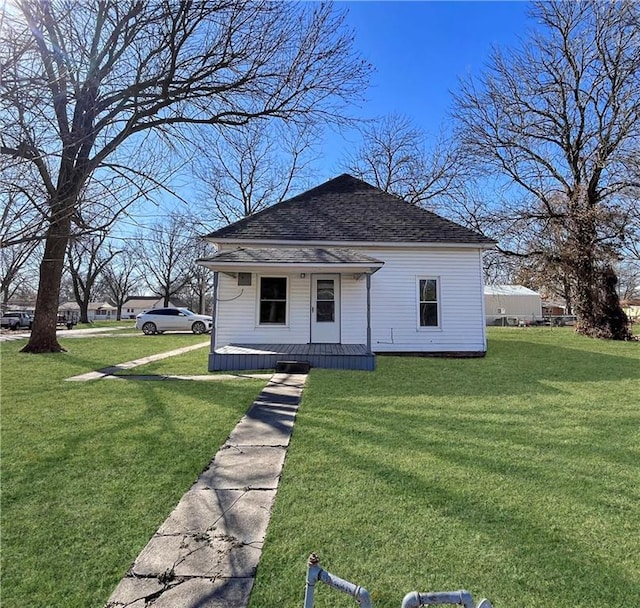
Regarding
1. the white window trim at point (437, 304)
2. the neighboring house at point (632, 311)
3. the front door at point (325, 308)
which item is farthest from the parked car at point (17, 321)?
the neighboring house at point (632, 311)

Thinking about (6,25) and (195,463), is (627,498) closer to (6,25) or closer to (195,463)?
(195,463)

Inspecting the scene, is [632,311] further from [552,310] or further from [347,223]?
[347,223]

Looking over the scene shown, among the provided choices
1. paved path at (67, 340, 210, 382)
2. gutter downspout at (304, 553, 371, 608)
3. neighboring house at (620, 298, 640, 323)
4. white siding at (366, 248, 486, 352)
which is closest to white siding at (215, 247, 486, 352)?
white siding at (366, 248, 486, 352)

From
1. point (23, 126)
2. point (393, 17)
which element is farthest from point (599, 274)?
point (23, 126)

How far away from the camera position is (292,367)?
28.9ft

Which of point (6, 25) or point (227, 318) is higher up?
point (6, 25)

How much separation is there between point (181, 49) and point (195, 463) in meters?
8.93

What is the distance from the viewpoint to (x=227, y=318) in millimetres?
11102

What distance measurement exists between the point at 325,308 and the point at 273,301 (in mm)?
1572

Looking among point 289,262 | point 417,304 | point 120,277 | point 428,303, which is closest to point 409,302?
point 417,304

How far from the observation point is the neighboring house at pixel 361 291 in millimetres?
11203

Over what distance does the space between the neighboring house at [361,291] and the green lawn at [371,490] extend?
4.61m

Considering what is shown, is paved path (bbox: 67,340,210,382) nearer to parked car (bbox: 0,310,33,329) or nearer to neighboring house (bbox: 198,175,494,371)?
neighboring house (bbox: 198,175,494,371)

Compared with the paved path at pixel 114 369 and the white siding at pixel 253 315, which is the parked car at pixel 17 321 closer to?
the paved path at pixel 114 369
